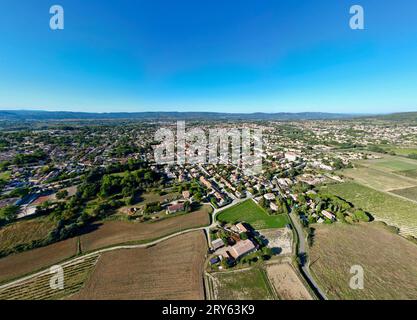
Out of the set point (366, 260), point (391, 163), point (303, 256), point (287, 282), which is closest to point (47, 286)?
point (287, 282)

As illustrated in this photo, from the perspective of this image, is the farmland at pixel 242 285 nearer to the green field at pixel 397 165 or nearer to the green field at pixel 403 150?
the green field at pixel 397 165

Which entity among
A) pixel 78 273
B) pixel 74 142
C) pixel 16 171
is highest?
pixel 74 142

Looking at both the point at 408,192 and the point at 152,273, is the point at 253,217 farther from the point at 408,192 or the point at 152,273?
the point at 408,192

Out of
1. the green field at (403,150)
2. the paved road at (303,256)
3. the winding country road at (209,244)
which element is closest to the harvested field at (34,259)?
Result: the winding country road at (209,244)

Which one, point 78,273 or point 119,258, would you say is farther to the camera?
point 119,258

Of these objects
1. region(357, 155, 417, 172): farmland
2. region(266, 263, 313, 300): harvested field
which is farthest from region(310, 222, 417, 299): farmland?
region(357, 155, 417, 172): farmland
